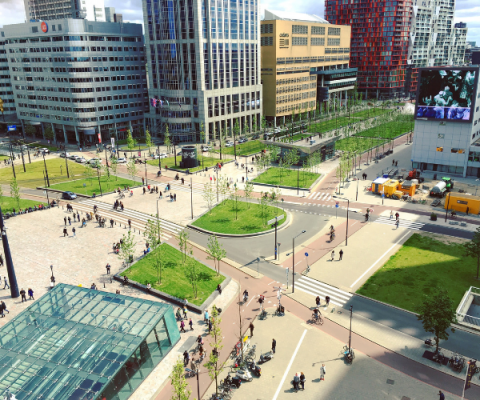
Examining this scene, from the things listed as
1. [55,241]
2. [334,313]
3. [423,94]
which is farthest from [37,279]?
[423,94]

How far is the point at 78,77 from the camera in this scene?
395ft

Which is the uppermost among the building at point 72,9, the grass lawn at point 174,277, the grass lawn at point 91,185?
the building at point 72,9

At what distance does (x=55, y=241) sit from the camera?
192 ft

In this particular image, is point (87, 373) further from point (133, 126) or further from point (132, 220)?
point (133, 126)

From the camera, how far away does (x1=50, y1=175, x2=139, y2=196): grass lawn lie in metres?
82.0

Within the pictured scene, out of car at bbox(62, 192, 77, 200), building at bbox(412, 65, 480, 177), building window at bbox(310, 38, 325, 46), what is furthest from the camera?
building window at bbox(310, 38, 325, 46)

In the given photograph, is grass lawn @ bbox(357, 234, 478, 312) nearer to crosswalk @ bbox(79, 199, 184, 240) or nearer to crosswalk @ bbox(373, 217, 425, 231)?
crosswalk @ bbox(373, 217, 425, 231)

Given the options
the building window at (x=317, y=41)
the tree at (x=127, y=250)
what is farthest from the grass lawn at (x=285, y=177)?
the building window at (x=317, y=41)

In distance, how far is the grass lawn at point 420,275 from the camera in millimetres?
43844

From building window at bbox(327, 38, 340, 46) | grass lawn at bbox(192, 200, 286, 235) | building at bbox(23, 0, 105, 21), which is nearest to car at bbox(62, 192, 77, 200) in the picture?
grass lawn at bbox(192, 200, 286, 235)

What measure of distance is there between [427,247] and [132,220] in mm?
44345

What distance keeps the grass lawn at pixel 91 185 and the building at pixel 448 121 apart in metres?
62.0

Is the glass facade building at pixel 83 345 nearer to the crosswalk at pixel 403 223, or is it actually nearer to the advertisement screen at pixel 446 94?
the crosswalk at pixel 403 223

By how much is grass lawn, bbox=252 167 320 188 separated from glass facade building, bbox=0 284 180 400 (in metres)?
50.1
